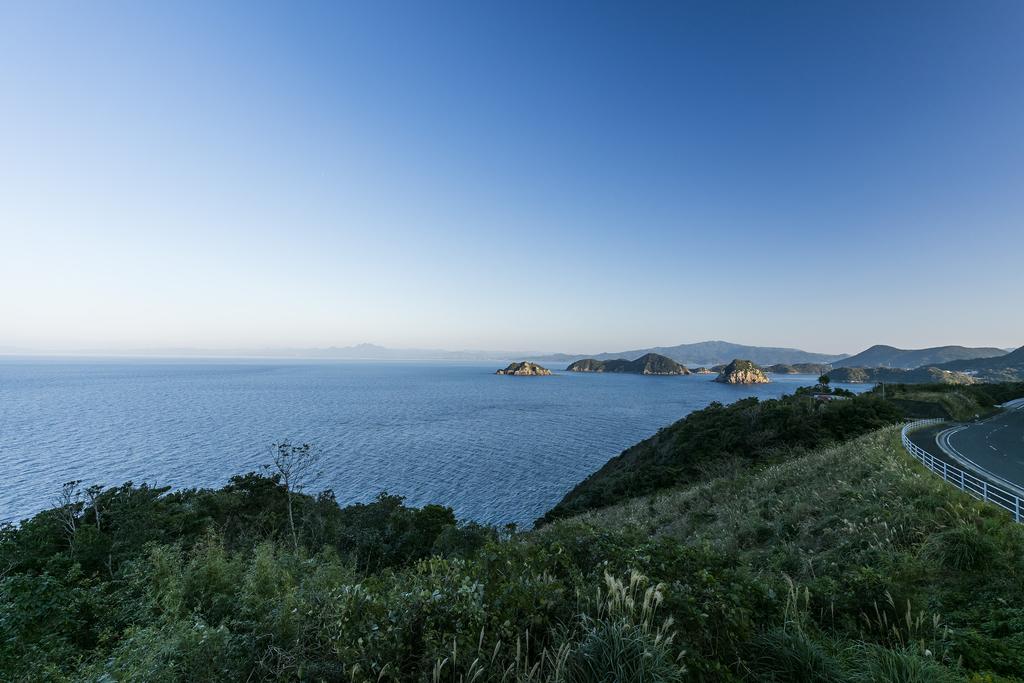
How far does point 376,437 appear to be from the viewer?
62.7m

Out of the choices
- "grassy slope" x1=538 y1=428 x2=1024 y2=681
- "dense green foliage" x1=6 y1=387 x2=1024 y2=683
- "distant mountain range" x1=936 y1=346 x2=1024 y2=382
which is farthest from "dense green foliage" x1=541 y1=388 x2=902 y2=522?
"distant mountain range" x1=936 y1=346 x2=1024 y2=382

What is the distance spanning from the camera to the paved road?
17616mm

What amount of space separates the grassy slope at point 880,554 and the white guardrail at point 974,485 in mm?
743

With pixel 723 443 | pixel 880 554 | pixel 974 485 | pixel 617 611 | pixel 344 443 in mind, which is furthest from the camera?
pixel 344 443

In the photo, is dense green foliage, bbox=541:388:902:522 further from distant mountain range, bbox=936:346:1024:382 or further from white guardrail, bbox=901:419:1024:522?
distant mountain range, bbox=936:346:1024:382

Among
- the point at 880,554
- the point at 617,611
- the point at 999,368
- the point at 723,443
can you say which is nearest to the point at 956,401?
the point at 723,443

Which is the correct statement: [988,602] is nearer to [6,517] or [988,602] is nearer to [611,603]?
[611,603]

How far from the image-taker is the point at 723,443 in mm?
40188

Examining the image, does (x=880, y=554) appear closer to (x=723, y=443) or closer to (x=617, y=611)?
(x=617, y=611)

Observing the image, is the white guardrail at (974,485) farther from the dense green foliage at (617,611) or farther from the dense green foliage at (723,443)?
the dense green foliage at (723,443)

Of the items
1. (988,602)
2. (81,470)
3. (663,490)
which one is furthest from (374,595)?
(81,470)

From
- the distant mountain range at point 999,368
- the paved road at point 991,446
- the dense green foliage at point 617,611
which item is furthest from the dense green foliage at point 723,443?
the distant mountain range at point 999,368

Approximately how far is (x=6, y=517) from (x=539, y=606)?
48.4 metres

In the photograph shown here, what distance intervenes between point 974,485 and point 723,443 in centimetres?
2742
